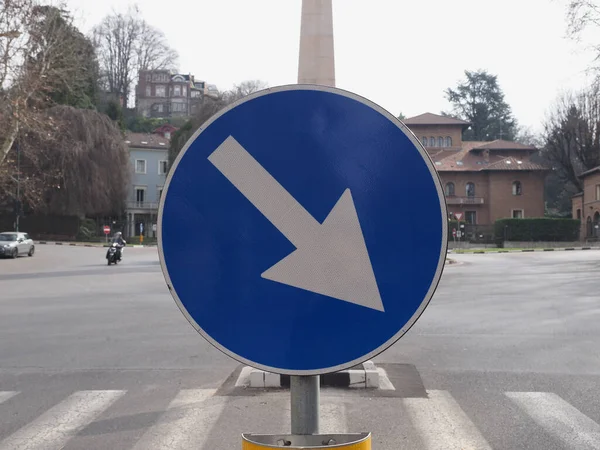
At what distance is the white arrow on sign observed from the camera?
191cm

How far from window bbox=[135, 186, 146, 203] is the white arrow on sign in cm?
8084

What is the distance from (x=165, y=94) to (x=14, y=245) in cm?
7326

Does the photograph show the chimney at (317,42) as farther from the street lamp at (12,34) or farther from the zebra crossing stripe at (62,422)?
the street lamp at (12,34)

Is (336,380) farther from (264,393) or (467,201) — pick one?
(467,201)

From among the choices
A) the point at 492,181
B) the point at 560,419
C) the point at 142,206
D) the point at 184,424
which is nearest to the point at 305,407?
the point at 184,424

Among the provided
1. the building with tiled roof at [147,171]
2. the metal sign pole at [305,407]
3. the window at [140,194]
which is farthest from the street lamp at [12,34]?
the window at [140,194]

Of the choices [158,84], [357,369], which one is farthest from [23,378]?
[158,84]

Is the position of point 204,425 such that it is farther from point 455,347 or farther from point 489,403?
point 455,347

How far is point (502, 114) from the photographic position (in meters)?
95.4

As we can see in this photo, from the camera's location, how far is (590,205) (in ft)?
219

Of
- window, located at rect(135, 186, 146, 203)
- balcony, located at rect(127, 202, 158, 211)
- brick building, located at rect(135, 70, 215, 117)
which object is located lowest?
balcony, located at rect(127, 202, 158, 211)

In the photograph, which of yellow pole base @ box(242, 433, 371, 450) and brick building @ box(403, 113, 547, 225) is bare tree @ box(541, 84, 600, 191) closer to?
brick building @ box(403, 113, 547, 225)

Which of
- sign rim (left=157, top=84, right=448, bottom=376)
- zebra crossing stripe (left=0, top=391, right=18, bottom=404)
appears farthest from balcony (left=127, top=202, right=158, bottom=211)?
sign rim (left=157, top=84, right=448, bottom=376)

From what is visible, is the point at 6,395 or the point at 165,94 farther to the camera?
the point at 165,94
